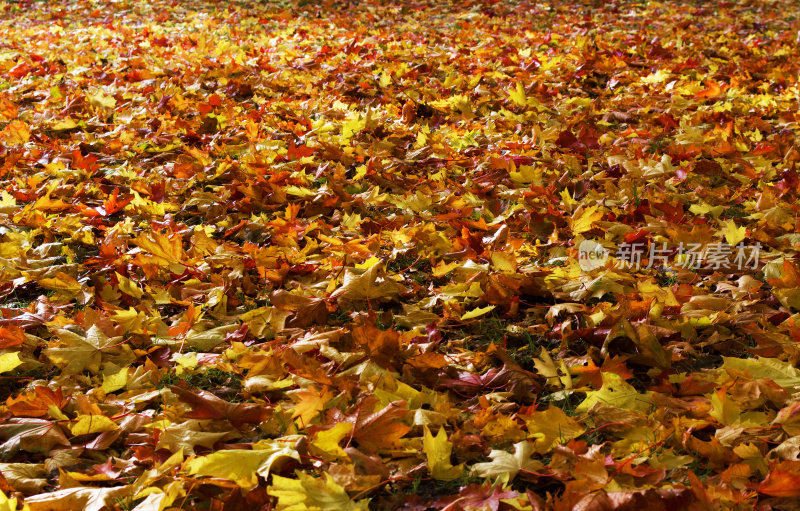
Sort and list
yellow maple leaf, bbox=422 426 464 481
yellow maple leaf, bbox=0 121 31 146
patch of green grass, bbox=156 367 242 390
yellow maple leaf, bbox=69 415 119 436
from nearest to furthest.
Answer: yellow maple leaf, bbox=422 426 464 481 → yellow maple leaf, bbox=69 415 119 436 → patch of green grass, bbox=156 367 242 390 → yellow maple leaf, bbox=0 121 31 146

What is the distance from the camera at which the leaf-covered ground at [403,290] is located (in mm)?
1605

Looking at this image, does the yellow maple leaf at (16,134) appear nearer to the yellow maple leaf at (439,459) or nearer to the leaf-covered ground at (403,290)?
the leaf-covered ground at (403,290)

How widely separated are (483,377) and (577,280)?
67 cm

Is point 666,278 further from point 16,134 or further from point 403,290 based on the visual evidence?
point 16,134

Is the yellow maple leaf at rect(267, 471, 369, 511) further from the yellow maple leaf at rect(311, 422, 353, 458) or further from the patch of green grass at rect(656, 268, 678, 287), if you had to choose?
the patch of green grass at rect(656, 268, 678, 287)

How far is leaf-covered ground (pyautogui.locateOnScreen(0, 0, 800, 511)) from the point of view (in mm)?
1605

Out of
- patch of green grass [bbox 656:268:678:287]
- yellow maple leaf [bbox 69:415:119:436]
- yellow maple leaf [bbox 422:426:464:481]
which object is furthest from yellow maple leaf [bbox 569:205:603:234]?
yellow maple leaf [bbox 69:415:119:436]

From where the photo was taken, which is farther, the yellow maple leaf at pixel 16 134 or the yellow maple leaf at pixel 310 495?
the yellow maple leaf at pixel 16 134

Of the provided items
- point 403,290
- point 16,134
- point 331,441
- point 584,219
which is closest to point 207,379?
point 331,441

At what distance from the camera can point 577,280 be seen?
2.41m

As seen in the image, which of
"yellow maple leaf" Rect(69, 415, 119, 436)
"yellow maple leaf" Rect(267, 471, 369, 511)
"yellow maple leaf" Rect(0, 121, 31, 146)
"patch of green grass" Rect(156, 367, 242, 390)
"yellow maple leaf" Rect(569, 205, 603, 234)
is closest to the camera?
"yellow maple leaf" Rect(267, 471, 369, 511)

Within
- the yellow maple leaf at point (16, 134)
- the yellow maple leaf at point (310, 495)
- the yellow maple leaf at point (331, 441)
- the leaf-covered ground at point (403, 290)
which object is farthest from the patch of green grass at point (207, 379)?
the yellow maple leaf at point (16, 134)

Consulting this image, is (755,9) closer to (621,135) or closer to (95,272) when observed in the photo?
(621,135)

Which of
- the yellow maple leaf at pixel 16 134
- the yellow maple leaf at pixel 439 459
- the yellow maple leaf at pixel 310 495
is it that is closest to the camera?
the yellow maple leaf at pixel 310 495
